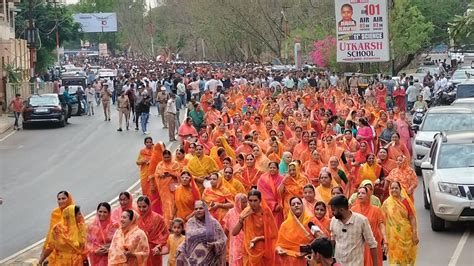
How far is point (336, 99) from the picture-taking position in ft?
99.6

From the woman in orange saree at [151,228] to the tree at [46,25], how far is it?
181 ft

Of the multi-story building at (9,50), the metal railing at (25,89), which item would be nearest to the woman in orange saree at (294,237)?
the multi-story building at (9,50)

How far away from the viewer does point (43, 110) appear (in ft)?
119

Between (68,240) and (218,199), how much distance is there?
2.51m

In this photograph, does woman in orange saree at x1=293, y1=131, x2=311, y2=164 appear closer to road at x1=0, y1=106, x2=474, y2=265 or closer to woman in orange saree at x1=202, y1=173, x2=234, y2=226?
road at x1=0, y1=106, x2=474, y2=265

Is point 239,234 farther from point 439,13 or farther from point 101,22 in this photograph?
point 101,22

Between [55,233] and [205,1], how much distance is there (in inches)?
2505

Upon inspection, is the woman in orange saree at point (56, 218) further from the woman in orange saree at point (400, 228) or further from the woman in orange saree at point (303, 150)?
the woman in orange saree at point (303, 150)

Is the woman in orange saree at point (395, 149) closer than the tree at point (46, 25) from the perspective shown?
Yes

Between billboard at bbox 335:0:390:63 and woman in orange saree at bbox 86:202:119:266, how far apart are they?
91.7 feet

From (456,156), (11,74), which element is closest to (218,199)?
(456,156)

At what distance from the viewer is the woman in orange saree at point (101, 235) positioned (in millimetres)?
10922

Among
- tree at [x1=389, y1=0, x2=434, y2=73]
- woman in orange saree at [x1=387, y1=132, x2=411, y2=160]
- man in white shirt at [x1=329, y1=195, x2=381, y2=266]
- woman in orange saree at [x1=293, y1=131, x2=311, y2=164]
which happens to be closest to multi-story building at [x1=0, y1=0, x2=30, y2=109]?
tree at [x1=389, y1=0, x2=434, y2=73]

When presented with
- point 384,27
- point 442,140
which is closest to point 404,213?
point 442,140
